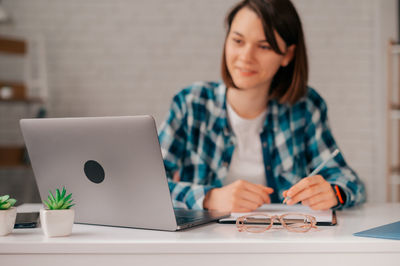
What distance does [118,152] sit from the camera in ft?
3.14

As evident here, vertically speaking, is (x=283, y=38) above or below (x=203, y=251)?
above

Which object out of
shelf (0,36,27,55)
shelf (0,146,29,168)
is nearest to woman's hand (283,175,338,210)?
shelf (0,146,29,168)

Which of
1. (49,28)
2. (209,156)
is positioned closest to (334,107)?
(49,28)

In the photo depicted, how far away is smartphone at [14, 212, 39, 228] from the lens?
3.39 ft

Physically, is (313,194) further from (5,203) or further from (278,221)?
(5,203)

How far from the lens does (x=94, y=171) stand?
102 cm

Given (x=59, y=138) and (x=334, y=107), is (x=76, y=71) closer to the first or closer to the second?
(x=334, y=107)

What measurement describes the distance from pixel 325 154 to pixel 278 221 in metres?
0.60

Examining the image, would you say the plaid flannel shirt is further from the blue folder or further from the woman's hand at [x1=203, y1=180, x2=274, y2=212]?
the blue folder

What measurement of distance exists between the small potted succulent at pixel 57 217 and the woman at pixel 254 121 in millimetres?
641

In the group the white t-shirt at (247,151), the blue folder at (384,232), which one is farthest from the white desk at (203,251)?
the white t-shirt at (247,151)

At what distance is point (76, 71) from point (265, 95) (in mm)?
2701

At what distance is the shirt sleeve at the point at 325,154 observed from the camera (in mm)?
1390

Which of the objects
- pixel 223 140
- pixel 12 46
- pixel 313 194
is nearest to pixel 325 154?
pixel 223 140
